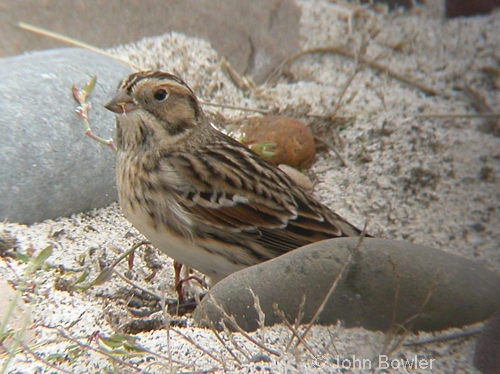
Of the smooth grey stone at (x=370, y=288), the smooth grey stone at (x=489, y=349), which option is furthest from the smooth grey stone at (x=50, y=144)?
the smooth grey stone at (x=489, y=349)

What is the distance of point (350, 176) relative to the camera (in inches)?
170

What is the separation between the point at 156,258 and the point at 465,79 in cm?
262

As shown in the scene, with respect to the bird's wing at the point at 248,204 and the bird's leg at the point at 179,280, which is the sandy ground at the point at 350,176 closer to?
the bird's leg at the point at 179,280

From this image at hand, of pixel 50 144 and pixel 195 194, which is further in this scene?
pixel 50 144

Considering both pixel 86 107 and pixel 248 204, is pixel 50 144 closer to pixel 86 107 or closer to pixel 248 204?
pixel 86 107

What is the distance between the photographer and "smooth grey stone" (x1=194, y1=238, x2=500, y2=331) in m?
2.51

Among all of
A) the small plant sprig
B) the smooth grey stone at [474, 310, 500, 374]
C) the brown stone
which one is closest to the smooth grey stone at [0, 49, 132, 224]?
the small plant sprig

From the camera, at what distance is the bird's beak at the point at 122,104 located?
3256mm

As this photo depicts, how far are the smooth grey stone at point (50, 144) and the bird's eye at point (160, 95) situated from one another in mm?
648

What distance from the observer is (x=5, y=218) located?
3.46 metres

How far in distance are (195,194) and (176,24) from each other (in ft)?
7.63

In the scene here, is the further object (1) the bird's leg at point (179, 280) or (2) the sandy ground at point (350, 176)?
(1) the bird's leg at point (179, 280)

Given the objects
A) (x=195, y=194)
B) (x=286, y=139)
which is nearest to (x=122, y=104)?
(x=195, y=194)

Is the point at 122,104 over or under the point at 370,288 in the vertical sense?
over
